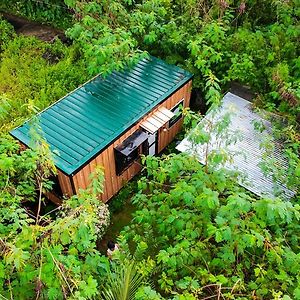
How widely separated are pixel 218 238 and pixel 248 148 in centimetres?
401

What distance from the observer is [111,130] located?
366 inches

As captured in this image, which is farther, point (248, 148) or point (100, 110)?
point (100, 110)

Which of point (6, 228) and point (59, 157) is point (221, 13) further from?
point (6, 228)

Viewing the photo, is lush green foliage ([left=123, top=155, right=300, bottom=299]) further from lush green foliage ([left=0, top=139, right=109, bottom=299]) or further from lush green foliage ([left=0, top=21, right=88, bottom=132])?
lush green foliage ([left=0, top=21, right=88, bottom=132])

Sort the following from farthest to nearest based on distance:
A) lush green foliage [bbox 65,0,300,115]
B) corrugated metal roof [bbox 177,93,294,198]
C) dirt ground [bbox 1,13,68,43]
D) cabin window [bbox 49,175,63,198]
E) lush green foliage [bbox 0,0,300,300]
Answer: dirt ground [bbox 1,13,68,43] → lush green foliage [bbox 65,0,300,115] → cabin window [bbox 49,175,63,198] → corrugated metal roof [bbox 177,93,294,198] → lush green foliage [bbox 0,0,300,300]

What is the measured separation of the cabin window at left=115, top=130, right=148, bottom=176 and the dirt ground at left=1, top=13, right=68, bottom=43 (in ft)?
22.5

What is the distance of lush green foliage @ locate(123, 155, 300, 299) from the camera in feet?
18.6

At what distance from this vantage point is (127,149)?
930 cm

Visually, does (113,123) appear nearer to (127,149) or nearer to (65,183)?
(127,149)

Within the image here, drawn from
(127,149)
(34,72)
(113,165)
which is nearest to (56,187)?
(113,165)

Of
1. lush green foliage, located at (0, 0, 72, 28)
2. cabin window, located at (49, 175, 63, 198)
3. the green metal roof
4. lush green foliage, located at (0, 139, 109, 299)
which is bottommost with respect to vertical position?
cabin window, located at (49, 175, 63, 198)

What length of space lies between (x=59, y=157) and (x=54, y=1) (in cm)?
894

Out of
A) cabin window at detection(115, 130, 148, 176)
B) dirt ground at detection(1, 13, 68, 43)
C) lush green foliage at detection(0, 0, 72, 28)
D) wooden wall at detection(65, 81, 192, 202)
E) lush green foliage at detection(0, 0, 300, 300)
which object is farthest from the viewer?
lush green foliage at detection(0, 0, 72, 28)

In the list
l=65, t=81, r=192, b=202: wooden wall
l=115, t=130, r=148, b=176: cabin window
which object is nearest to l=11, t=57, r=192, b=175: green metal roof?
l=65, t=81, r=192, b=202: wooden wall
